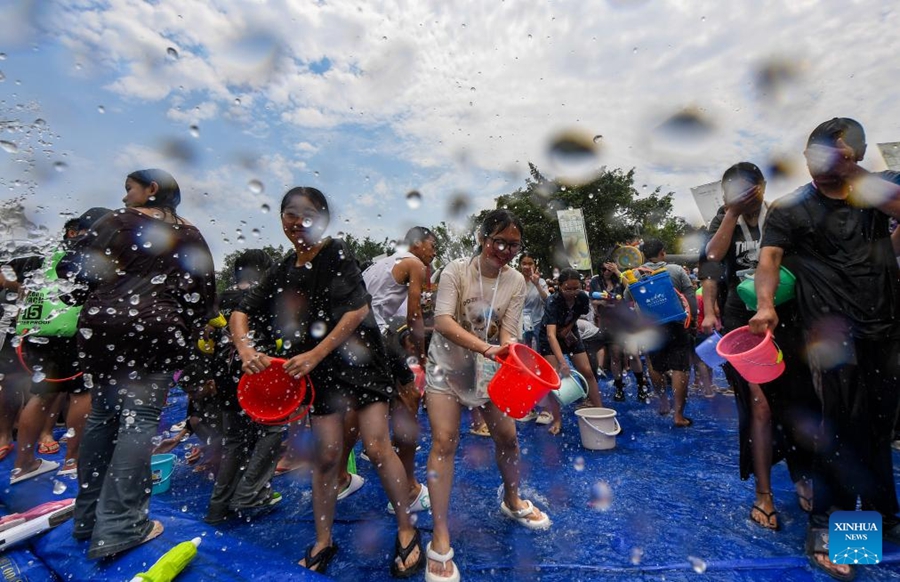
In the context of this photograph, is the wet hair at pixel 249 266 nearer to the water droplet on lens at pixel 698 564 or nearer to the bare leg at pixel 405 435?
the bare leg at pixel 405 435

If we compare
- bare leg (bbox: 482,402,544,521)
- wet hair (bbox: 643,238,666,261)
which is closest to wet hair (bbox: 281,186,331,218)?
bare leg (bbox: 482,402,544,521)

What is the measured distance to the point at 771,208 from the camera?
7.38 ft

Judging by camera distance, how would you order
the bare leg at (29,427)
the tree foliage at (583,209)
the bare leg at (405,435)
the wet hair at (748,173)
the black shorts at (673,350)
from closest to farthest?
the wet hair at (748,173)
the bare leg at (405,435)
the bare leg at (29,427)
the black shorts at (673,350)
the tree foliage at (583,209)

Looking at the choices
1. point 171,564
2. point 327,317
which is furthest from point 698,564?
point 171,564

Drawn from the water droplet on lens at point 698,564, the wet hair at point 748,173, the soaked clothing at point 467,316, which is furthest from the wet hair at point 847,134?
the water droplet on lens at point 698,564

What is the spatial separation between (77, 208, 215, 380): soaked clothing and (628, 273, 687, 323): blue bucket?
376cm

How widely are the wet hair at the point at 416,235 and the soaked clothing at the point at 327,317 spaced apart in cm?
111

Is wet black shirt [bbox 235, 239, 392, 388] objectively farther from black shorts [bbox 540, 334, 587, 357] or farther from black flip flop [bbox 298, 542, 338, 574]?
black shorts [bbox 540, 334, 587, 357]

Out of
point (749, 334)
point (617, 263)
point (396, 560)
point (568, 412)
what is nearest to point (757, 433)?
point (749, 334)

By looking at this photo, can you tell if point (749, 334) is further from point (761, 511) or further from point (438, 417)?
point (438, 417)

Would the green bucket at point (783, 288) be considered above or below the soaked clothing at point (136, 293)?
below

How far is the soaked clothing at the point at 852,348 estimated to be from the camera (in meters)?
2.04

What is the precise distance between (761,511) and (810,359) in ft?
2.88

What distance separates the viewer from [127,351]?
6.98ft
